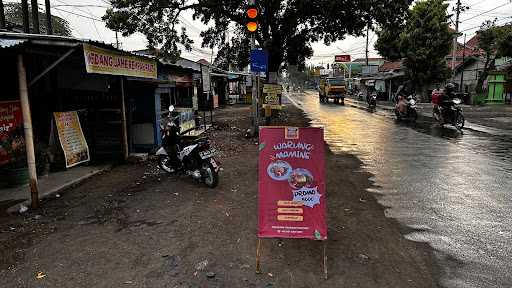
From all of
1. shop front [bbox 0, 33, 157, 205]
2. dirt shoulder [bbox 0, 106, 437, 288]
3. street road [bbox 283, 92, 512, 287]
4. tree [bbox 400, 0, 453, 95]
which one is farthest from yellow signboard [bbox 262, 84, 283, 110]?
tree [bbox 400, 0, 453, 95]

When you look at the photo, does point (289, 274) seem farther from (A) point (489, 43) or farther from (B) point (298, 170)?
(A) point (489, 43)

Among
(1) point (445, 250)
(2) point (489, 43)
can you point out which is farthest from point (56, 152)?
(2) point (489, 43)

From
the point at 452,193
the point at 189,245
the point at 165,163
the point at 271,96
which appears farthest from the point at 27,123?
the point at 271,96

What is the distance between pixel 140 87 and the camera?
37.9 ft

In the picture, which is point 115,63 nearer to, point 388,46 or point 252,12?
point 252,12

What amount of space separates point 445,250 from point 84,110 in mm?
9005

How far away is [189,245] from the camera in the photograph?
505 centimetres

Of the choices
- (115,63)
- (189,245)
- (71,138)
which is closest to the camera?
(189,245)

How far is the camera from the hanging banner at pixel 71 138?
28.2 ft

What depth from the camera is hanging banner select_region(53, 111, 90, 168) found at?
859 cm

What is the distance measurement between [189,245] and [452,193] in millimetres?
5038

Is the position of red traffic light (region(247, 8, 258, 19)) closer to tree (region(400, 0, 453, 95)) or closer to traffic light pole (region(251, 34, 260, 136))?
traffic light pole (region(251, 34, 260, 136))

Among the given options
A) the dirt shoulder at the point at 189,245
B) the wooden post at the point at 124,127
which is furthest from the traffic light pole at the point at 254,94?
the dirt shoulder at the point at 189,245

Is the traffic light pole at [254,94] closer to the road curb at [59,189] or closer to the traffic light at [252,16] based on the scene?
the traffic light at [252,16]
